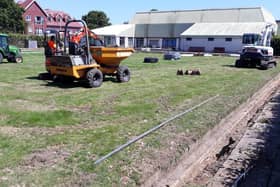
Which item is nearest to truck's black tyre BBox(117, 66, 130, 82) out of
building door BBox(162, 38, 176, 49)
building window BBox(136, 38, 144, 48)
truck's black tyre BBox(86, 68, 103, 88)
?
truck's black tyre BBox(86, 68, 103, 88)

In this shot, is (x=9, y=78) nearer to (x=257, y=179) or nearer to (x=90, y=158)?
(x=90, y=158)

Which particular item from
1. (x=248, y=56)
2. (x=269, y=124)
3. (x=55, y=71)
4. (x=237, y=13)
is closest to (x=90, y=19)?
(x=237, y=13)

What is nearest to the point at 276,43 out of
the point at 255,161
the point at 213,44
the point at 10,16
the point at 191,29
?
the point at 213,44

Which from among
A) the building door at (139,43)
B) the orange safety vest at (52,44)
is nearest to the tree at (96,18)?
the building door at (139,43)

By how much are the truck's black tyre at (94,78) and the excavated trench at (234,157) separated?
4.68 m

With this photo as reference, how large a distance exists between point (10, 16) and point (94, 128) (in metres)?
54.5

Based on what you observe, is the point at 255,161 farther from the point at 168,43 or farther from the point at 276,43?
the point at 168,43

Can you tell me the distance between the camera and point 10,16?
53.6m

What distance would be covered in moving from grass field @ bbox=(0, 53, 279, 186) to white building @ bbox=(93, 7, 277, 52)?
3274 centimetres

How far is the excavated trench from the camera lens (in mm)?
4164

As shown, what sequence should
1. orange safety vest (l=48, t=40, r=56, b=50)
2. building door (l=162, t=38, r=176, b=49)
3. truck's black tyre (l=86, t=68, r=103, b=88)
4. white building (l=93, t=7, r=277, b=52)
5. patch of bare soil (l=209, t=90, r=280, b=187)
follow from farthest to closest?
building door (l=162, t=38, r=176, b=49) → white building (l=93, t=7, r=277, b=52) → orange safety vest (l=48, t=40, r=56, b=50) → truck's black tyre (l=86, t=68, r=103, b=88) → patch of bare soil (l=209, t=90, r=280, b=187)

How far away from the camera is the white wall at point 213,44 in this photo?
4016cm

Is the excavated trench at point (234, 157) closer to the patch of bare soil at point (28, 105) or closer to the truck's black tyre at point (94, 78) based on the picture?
the patch of bare soil at point (28, 105)

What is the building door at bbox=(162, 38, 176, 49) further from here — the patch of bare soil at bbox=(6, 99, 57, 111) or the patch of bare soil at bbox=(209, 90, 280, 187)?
the patch of bare soil at bbox=(209, 90, 280, 187)
